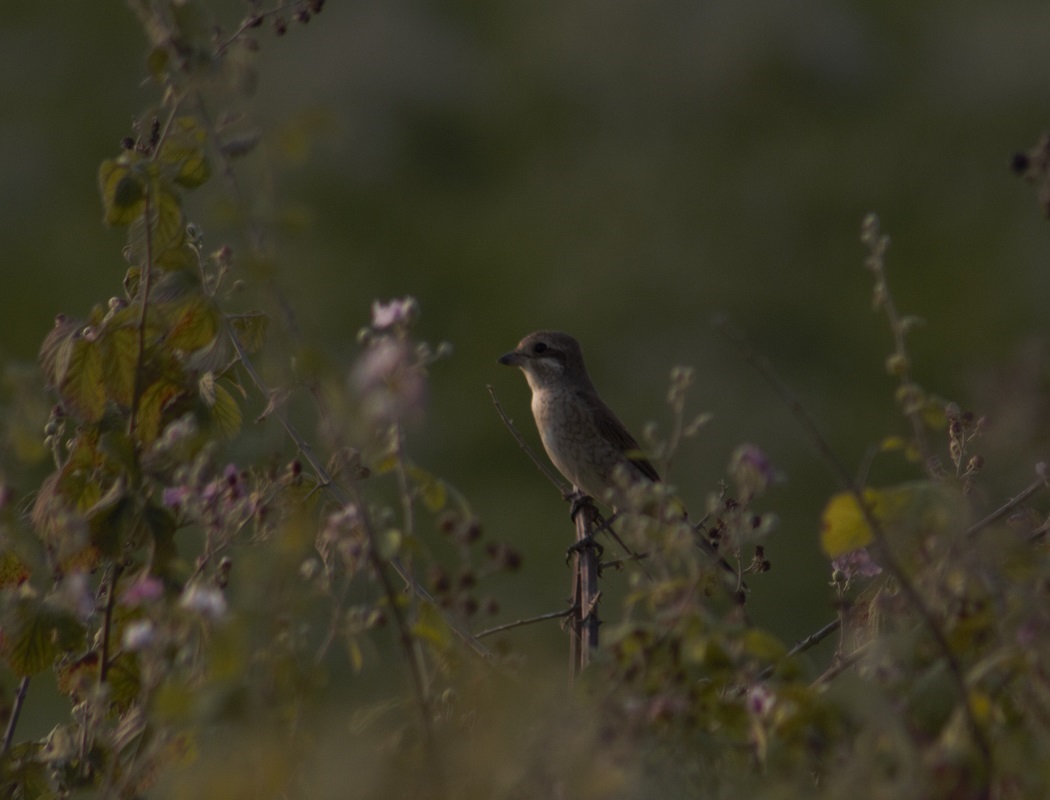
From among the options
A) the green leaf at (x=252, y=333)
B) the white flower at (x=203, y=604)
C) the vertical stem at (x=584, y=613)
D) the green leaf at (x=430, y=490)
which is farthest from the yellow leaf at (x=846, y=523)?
the green leaf at (x=252, y=333)

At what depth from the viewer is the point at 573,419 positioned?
25.8 feet

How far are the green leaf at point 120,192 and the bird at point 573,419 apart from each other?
462 cm

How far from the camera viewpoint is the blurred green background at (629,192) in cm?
1592

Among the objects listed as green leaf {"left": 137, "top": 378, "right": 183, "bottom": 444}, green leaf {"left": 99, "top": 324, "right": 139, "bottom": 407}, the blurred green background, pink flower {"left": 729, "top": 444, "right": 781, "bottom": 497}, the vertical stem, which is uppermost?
green leaf {"left": 99, "top": 324, "right": 139, "bottom": 407}

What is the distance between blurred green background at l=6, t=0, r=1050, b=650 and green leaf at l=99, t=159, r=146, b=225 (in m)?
11.0

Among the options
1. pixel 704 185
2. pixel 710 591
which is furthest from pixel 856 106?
pixel 710 591

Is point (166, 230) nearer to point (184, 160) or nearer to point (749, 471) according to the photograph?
point (184, 160)

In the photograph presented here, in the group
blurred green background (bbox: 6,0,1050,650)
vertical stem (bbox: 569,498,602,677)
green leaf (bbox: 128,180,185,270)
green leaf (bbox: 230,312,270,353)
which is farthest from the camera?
blurred green background (bbox: 6,0,1050,650)

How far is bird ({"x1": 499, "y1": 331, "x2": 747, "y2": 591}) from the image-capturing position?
7.69 m

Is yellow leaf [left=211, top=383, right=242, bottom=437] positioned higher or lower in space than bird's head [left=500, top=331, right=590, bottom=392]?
higher

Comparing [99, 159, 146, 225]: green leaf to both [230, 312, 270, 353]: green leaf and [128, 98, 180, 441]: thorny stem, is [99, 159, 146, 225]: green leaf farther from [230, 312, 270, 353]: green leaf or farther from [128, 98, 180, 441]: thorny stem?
[230, 312, 270, 353]: green leaf

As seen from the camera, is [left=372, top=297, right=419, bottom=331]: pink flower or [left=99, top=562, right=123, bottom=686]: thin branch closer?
[left=372, top=297, right=419, bottom=331]: pink flower

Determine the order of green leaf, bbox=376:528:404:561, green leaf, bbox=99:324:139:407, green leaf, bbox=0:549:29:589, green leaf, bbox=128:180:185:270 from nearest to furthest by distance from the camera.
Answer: green leaf, bbox=376:528:404:561
green leaf, bbox=128:180:185:270
green leaf, bbox=99:324:139:407
green leaf, bbox=0:549:29:589

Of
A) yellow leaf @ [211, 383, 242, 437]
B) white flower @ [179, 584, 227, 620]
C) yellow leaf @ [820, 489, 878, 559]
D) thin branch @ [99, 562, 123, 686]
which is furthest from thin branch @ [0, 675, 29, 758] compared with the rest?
yellow leaf @ [820, 489, 878, 559]
